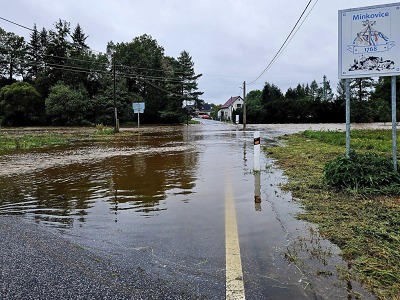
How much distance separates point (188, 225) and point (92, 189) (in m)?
3.25

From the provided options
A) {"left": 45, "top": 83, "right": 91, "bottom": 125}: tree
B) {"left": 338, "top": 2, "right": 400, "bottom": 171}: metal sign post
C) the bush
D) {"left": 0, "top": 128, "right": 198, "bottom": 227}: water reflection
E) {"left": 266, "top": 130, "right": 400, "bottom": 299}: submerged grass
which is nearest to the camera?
{"left": 266, "top": 130, "right": 400, "bottom": 299}: submerged grass

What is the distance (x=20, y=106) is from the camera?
51.1 metres

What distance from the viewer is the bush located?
5.70 m

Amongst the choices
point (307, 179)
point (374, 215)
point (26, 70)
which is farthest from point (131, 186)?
point (26, 70)

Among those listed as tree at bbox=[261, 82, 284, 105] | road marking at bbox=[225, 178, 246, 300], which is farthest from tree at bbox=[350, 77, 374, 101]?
road marking at bbox=[225, 178, 246, 300]

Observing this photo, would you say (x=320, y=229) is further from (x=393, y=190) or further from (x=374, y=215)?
(x=393, y=190)

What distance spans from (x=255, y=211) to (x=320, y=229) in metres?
1.18

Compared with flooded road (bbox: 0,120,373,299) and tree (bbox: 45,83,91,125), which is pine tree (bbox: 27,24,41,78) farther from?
flooded road (bbox: 0,120,373,299)

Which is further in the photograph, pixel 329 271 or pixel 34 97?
pixel 34 97

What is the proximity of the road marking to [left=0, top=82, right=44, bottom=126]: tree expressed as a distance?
54.2 m

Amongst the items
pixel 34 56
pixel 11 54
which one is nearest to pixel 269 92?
pixel 34 56

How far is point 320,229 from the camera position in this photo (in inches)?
163

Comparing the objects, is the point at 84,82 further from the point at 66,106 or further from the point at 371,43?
the point at 371,43

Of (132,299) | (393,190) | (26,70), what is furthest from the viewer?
(26,70)
